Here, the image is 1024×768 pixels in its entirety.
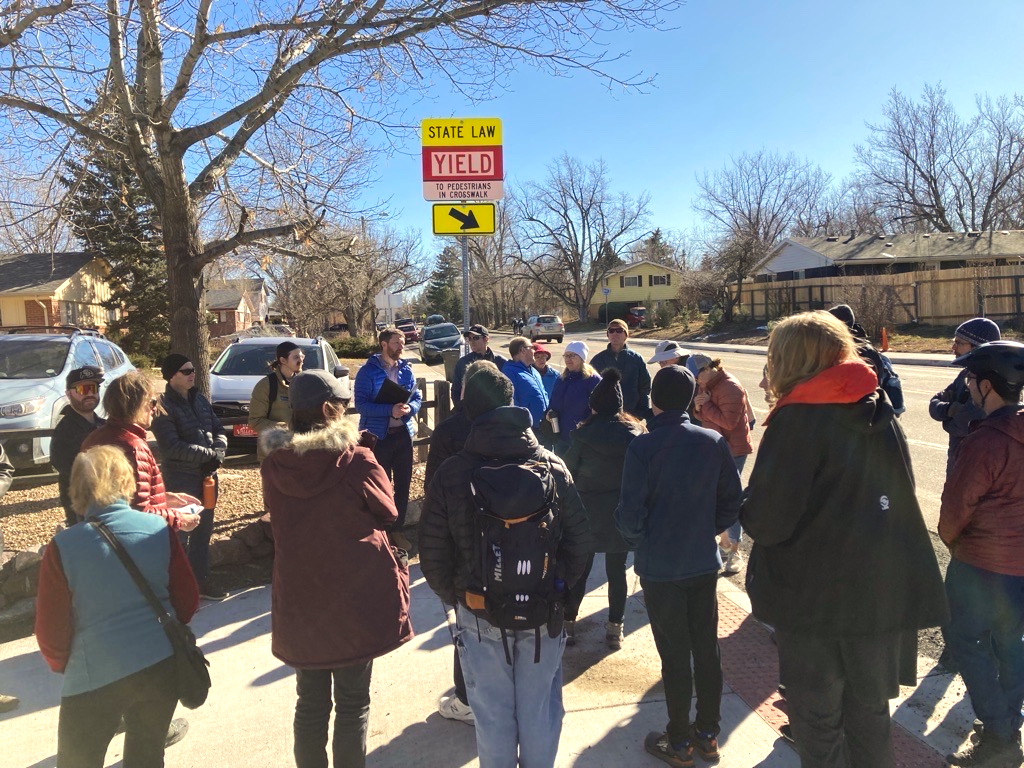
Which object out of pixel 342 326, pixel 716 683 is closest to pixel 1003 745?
pixel 716 683

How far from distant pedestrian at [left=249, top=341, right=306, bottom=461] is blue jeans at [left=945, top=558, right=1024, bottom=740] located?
463 cm

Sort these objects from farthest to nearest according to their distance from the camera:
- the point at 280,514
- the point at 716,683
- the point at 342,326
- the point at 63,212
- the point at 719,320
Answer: the point at 342,326 → the point at 719,320 → the point at 63,212 → the point at 716,683 → the point at 280,514

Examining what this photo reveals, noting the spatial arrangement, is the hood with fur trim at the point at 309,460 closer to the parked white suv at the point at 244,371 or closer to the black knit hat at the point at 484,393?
the black knit hat at the point at 484,393

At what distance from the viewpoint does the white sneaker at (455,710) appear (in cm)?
342

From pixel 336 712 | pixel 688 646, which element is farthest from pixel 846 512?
pixel 336 712

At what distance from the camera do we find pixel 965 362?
3023mm

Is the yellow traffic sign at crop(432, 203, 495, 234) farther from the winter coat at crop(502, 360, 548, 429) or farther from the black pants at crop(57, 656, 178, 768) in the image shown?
the black pants at crop(57, 656, 178, 768)

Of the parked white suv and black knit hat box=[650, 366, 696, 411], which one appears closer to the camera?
black knit hat box=[650, 366, 696, 411]

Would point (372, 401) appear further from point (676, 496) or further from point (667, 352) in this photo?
point (676, 496)

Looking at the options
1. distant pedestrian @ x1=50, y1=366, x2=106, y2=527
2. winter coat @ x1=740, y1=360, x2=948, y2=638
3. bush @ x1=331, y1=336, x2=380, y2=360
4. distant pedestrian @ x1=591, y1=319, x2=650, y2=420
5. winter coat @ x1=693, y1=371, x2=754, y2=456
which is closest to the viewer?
winter coat @ x1=740, y1=360, x2=948, y2=638

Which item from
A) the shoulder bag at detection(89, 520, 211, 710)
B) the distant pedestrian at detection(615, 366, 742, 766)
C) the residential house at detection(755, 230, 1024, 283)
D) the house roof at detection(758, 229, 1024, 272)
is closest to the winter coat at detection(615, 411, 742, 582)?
the distant pedestrian at detection(615, 366, 742, 766)

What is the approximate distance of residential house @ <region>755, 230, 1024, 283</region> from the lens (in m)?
41.2

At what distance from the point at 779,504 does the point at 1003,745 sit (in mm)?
1765

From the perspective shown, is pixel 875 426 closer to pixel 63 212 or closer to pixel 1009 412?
pixel 1009 412
